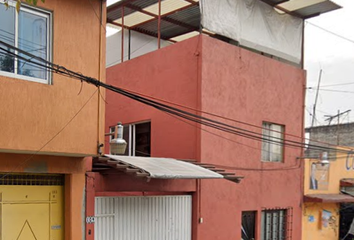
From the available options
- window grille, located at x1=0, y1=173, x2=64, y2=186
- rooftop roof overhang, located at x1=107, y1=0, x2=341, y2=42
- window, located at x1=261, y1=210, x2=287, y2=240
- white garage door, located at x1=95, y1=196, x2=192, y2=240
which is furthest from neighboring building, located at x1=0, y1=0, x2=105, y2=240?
window, located at x1=261, y1=210, x2=287, y2=240

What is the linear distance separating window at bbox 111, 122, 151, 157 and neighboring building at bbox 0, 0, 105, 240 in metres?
4.82

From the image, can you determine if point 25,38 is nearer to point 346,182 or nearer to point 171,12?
point 171,12

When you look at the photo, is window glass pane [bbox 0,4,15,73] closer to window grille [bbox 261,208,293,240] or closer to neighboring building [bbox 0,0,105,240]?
neighboring building [bbox 0,0,105,240]

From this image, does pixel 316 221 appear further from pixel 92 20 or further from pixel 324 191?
pixel 92 20

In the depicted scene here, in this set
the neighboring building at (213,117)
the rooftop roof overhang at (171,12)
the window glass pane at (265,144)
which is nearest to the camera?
the neighboring building at (213,117)

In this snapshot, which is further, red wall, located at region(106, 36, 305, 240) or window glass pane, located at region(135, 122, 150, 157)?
window glass pane, located at region(135, 122, 150, 157)

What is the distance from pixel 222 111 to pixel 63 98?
5374mm

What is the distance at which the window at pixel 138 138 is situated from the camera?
1294 cm

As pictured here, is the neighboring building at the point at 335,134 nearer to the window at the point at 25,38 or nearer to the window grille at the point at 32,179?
the window grille at the point at 32,179

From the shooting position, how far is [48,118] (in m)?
7.16

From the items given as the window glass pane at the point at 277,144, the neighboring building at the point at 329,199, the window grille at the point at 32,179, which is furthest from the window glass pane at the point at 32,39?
the neighboring building at the point at 329,199

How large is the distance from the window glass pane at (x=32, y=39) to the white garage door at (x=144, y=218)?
2997mm

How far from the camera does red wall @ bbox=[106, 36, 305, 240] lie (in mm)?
11188

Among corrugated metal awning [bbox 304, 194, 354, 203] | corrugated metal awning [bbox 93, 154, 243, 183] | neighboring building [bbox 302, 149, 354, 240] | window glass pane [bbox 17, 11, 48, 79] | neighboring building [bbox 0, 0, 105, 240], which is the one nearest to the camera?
neighboring building [bbox 0, 0, 105, 240]
